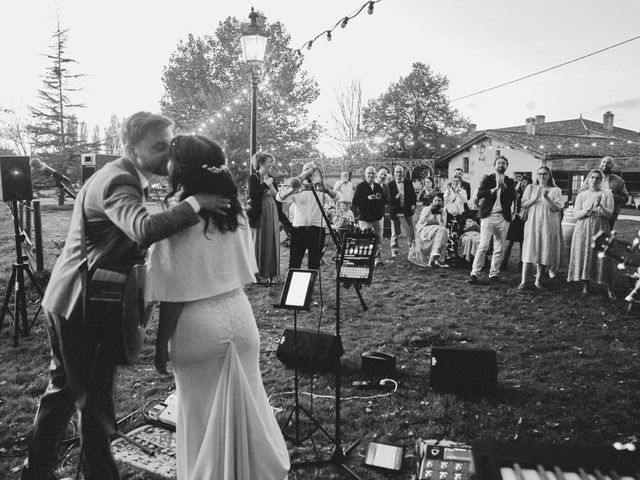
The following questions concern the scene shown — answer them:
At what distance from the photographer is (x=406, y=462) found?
312 cm

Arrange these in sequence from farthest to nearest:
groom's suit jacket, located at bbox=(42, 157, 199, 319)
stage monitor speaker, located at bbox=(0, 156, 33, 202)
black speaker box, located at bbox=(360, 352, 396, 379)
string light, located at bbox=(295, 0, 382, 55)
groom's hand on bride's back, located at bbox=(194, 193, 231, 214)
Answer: string light, located at bbox=(295, 0, 382, 55) → stage monitor speaker, located at bbox=(0, 156, 33, 202) → black speaker box, located at bbox=(360, 352, 396, 379) → groom's suit jacket, located at bbox=(42, 157, 199, 319) → groom's hand on bride's back, located at bbox=(194, 193, 231, 214)

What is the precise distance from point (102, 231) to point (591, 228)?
761 centimetres

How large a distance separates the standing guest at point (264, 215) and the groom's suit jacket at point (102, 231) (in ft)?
16.7

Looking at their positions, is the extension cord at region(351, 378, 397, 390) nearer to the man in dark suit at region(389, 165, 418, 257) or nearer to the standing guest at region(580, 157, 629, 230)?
the standing guest at region(580, 157, 629, 230)

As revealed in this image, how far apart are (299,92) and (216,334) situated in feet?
100

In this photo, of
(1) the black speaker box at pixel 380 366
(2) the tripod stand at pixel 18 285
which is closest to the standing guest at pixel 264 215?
(2) the tripod stand at pixel 18 285

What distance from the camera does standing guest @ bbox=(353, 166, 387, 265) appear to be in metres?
9.49

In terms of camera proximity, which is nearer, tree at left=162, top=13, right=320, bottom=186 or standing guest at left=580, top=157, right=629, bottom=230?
standing guest at left=580, top=157, right=629, bottom=230

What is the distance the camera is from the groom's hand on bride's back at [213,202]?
81.3 inches

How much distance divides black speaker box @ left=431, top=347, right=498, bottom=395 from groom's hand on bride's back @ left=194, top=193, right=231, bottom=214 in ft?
9.36

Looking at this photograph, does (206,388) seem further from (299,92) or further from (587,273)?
(299,92)

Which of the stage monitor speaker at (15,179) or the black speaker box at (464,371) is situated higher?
the stage monitor speaker at (15,179)

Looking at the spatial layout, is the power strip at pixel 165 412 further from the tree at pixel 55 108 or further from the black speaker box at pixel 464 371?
the tree at pixel 55 108

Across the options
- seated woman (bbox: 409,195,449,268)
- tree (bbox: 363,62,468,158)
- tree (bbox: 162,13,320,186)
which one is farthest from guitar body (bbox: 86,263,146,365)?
tree (bbox: 363,62,468,158)
